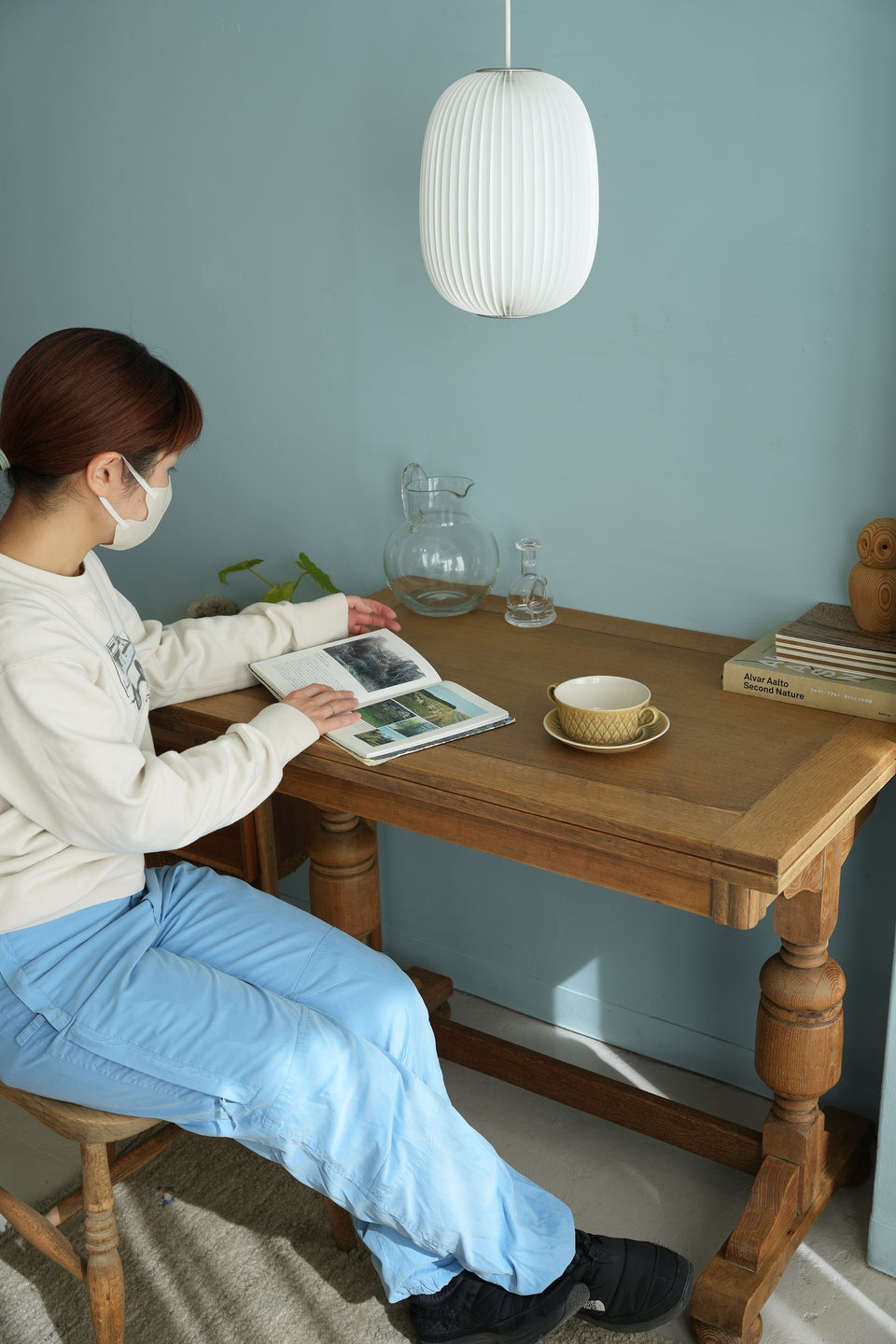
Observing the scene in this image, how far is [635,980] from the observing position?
213 centimetres

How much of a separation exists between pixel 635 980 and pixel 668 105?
1415 mm

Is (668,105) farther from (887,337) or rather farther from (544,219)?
(887,337)

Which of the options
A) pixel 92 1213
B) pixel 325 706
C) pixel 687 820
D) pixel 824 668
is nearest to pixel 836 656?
pixel 824 668

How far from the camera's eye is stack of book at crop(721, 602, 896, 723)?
5.12 ft

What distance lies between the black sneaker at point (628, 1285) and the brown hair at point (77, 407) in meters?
1.18

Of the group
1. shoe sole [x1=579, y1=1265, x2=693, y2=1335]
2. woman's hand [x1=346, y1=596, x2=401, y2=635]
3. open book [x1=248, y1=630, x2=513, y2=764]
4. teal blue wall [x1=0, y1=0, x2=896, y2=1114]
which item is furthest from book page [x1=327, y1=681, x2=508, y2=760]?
shoe sole [x1=579, y1=1265, x2=693, y2=1335]

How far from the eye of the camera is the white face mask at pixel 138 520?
145 centimetres

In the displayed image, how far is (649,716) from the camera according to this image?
1.54 m

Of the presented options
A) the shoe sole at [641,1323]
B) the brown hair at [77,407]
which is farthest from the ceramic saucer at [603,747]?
the shoe sole at [641,1323]

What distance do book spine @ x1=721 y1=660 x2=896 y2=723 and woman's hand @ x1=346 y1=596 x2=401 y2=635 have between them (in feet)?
1.78

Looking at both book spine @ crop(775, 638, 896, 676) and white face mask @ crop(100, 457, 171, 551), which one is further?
book spine @ crop(775, 638, 896, 676)

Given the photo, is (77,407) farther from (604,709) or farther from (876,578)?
(876,578)

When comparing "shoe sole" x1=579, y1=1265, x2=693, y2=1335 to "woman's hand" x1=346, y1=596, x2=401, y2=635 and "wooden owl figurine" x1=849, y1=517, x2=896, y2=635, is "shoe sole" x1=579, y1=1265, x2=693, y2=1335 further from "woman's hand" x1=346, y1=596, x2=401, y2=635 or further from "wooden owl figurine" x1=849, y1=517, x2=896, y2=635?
"woman's hand" x1=346, y1=596, x2=401, y2=635

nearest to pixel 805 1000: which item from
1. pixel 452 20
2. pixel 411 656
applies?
pixel 411 656
